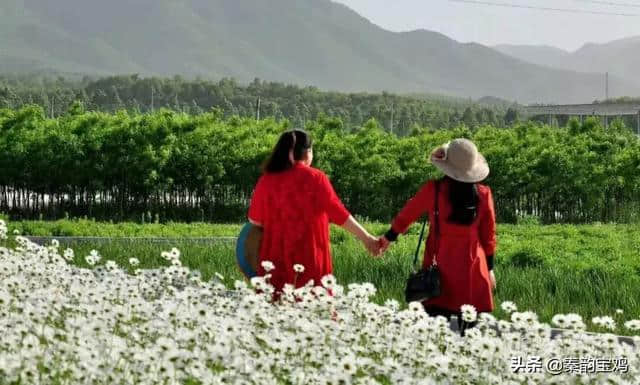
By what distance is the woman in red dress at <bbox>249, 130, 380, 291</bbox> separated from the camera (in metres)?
5.76

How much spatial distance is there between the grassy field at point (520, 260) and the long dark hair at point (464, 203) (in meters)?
2.14

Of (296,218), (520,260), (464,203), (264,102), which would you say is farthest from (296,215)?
(264,102)

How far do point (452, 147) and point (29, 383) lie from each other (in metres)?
2.87

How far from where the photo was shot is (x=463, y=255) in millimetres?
5453

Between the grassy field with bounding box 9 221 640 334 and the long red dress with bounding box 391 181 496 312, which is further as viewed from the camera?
the grassy field with bounding box 9 221 640 334

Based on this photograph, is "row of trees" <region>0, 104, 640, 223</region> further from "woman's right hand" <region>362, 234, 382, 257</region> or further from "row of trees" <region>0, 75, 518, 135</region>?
"row of trees" <region>0, 75, 518, 135</region>

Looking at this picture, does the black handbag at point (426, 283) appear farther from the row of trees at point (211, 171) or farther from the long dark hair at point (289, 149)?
the row of trees at point (211, 171)

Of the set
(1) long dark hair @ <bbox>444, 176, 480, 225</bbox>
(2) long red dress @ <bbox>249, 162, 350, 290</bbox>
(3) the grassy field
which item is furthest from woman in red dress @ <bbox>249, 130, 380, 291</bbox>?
(3) the grassy field

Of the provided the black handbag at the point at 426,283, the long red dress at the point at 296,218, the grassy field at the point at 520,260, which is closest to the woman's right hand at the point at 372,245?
the long red dress at the point at 296,218

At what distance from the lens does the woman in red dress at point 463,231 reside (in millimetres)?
5441

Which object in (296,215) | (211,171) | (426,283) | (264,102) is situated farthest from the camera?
(264,102)

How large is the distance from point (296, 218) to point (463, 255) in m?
1.04

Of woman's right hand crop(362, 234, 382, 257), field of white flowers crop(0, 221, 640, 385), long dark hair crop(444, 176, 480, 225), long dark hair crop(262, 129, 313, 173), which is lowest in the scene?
field of white flowers crop(0, 221, 640, 385)

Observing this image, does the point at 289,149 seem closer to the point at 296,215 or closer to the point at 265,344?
the point at 296,215
